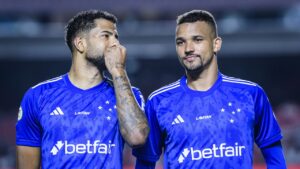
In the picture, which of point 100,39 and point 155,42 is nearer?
point 100,39

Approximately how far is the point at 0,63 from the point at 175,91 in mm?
11783

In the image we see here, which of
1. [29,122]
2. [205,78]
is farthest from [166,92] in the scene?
[29,122]

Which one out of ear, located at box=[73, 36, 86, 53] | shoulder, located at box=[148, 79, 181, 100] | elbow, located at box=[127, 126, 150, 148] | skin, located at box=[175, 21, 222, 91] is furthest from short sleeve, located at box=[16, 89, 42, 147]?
skin, located at box=[175, 21, 222, 91]

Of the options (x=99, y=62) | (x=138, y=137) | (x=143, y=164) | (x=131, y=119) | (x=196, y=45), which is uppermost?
(x=196, y=45)

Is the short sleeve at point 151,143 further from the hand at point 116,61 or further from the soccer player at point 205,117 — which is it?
the hand at point 116,61

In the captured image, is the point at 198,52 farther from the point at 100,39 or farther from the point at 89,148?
the point at 89,148

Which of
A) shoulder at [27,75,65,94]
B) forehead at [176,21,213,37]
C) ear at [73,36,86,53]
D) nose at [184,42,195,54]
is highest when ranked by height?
forehead at [176,21,213,37]

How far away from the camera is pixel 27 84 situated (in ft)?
54.3

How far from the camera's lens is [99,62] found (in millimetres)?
5367

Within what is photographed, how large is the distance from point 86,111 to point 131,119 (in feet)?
1.35

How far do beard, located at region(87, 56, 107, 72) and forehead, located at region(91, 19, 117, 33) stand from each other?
224mm

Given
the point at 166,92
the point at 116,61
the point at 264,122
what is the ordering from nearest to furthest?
the point at 116,61
the point at 264,122
the point at 166,92

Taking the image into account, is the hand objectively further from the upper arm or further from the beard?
the upper arm

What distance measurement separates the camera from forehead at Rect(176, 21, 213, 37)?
5.45 meters
